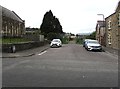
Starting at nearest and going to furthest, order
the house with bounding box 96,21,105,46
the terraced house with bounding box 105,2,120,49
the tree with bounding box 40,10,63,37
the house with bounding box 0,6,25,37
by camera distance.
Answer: the terraced house with bounding box 105,2,120,49 → the house with bounding box 96,21,105,46 → the house with bounding box 0,6,25,37 → the tree with bounding box 40,10,63,37

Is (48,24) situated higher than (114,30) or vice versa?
(48,24)

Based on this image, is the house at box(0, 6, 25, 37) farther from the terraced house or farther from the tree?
the terraced house

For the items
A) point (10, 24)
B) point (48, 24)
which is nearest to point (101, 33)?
point (10, 24)

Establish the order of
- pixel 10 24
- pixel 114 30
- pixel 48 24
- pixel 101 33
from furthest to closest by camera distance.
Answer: pixel 48 24 < pixel 10 24 < pixel 101 33 < pixel 114 30

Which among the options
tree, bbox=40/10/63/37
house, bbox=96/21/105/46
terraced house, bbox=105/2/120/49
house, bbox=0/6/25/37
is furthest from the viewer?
tree, bbox=40/10/63/37

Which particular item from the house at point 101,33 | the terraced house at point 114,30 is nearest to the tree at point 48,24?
the house at point 101,33

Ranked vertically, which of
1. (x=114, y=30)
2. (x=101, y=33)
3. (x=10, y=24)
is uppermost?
(x=10, y=24)

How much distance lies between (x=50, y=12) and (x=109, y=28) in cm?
5200

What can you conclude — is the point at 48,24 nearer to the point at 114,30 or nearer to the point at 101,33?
the point at 101,33

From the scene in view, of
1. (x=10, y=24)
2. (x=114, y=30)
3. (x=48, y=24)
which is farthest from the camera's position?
(x=48, y=24)

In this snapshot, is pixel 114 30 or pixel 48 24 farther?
pixel 48 24

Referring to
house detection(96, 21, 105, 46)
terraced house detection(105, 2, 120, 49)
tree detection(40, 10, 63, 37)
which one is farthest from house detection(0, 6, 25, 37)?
terraced house detection(105, 2, 120, 49)

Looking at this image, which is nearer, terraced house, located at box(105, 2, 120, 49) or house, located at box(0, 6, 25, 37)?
terraced house, located at box(105, 2, 120, 49)

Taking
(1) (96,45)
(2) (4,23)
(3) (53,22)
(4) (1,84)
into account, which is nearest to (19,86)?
(4) (1,84)
